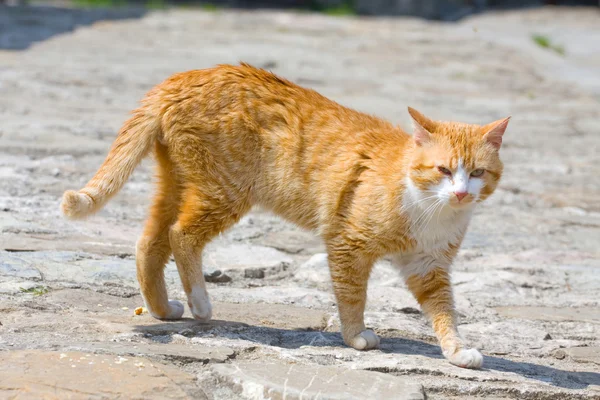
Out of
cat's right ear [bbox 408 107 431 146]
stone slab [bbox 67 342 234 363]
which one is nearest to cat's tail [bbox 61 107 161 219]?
Answer: stone slab [bbox 67 342 234 363]

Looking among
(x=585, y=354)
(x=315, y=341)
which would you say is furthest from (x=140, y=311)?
(x=585, y=354)

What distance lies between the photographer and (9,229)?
14.1 feet

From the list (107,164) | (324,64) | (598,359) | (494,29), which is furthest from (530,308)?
(494,29)

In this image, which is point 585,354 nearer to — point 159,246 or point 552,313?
point 552,313

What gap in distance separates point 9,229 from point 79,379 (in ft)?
5.93

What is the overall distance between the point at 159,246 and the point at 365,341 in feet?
3.17

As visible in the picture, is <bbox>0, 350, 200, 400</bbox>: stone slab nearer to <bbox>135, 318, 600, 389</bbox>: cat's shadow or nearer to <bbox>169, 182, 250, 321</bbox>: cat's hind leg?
<bbox>135, 318, 600, 389</bbox>: cat's shadow

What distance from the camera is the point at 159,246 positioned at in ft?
12.2

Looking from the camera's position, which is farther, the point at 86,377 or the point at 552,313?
the point at 552,313

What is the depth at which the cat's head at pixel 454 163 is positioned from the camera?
3.38 meters

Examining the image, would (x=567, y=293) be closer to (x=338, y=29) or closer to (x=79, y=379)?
(x=79, y=379)

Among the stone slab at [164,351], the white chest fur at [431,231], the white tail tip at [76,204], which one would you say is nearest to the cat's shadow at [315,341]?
the stone slab at [164,351]

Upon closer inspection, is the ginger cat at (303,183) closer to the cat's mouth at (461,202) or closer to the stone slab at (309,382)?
the cat's mouth at (461,202)

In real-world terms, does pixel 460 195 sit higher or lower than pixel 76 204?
higher
